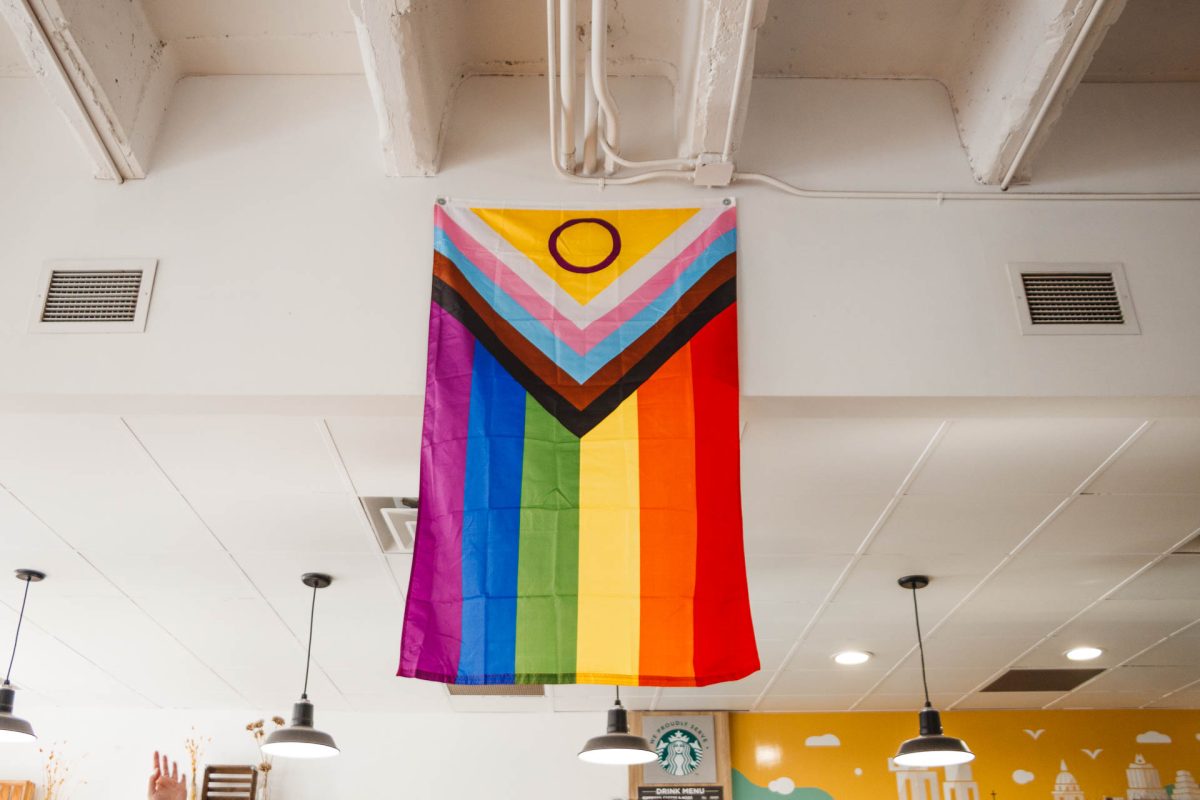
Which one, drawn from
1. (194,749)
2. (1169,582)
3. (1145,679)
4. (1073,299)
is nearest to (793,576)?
(1169,582)

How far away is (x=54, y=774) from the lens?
25.5 ft

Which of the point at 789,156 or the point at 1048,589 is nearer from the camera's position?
the point at 789,156

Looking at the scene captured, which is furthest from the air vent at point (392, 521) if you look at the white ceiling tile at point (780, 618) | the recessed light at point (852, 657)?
the recessed light at point (852, 657)

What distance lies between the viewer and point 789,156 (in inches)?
152

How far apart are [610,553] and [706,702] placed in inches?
197

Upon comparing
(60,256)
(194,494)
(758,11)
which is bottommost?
(194,494)

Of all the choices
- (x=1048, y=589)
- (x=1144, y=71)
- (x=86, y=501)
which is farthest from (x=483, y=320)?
(x=1048, y=589)

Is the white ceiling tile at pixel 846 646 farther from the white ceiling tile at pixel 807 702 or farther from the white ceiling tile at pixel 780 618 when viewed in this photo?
the white ceiling tile at pixel 807 702

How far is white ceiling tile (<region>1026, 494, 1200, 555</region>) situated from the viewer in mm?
4562

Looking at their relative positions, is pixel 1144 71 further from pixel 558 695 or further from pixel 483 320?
pixel 558 695

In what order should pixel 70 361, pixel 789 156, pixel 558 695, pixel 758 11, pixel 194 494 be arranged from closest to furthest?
1. pixel 758 11
2. pixel 70 361
3. pixel 789 156
4. pixel 194 494
5. pixel 558 695

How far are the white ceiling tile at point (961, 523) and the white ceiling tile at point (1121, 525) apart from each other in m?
0.13

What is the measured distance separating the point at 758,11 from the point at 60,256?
251 cm

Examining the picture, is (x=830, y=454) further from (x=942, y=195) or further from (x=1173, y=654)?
(x=1173, y=654)
